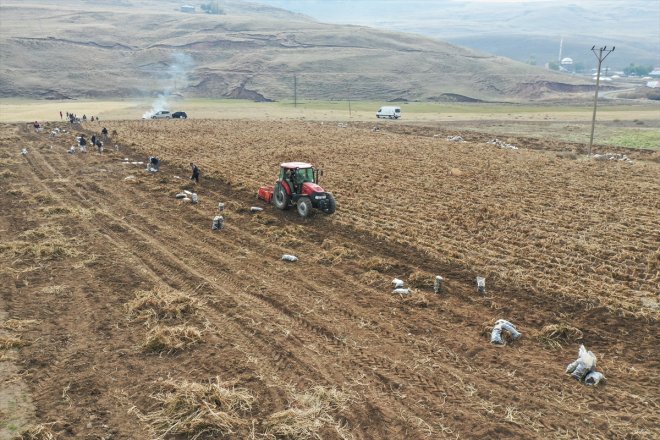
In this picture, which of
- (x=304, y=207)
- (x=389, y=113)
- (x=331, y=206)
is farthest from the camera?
(x=389, y=113)

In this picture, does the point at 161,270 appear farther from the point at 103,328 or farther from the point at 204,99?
the point at 204,99

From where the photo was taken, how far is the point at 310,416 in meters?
8.70

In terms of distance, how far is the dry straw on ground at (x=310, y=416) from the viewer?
328 inches

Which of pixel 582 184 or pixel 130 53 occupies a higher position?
pixel 130 53

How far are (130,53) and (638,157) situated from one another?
5733 inches

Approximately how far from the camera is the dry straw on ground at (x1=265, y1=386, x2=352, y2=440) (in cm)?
834

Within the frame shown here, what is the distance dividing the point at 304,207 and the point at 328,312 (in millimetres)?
7962

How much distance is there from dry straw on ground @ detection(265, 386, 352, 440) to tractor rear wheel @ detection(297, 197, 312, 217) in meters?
10.9

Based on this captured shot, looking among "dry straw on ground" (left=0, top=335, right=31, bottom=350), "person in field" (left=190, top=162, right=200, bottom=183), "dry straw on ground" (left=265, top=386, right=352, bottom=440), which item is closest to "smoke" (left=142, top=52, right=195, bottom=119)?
"person in field" (left=190, top=162, right=200, bottom=183)

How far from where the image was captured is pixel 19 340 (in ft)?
36.0

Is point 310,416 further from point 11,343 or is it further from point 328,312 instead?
point 11,343

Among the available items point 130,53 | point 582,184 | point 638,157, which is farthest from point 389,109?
point 130,53

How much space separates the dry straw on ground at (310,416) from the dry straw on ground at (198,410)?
1.86 feet

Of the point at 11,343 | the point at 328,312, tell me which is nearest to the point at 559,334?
the point at 328,312
